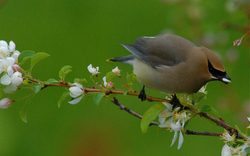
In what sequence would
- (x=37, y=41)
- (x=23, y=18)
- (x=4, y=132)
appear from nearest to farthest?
(x=4, y=132) → (x=37, y=41) → (x=23, y=18)

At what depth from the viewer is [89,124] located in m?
5.39

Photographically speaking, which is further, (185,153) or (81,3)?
(81,3)

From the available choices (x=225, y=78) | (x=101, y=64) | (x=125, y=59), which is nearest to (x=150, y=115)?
(x=225, y=78)

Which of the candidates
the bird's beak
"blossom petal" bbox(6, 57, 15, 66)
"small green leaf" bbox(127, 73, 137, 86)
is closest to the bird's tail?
the bird's beak

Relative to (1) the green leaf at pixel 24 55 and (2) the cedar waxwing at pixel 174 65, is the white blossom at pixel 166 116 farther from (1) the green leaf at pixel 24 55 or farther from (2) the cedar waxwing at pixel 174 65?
(1) the green leaf at pixel 24 55

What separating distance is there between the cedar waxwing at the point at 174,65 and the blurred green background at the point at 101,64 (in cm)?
53

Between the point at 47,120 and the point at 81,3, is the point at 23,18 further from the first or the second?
Result: the point at 47,120

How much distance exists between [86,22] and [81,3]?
47cm

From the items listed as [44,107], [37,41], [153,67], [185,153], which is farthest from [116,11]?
[153,67]

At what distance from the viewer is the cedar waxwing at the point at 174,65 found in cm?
270

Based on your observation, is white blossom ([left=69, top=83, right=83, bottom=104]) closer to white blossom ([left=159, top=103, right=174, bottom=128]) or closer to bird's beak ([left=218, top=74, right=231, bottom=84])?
white blossom ([left=159, top=103, right=174, bottom=128])

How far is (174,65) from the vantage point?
3.01 meters

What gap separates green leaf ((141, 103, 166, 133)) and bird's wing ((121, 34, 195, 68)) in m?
0.89

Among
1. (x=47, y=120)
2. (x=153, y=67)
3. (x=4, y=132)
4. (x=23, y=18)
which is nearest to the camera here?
(x=153, y=67)
